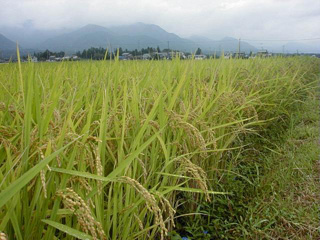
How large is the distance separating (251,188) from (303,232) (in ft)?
1.51

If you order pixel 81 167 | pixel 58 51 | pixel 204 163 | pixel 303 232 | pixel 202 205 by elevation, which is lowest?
pixel 303 232

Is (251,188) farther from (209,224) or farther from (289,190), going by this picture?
(209,224)

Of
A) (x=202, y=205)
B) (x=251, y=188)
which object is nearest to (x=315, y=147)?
(x=251, y=188)

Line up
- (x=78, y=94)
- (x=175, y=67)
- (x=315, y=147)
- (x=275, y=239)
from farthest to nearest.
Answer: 1. (x=315, y=147)
2. (x=175, y=67)
3. (x=275, y=239)
4. (x=78, y=94)

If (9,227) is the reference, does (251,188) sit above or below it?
below

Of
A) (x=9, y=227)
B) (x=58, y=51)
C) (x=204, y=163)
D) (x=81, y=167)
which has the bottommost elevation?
(x=204, y=163)

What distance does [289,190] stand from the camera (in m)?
2.11

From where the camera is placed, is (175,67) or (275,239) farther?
(175,67)

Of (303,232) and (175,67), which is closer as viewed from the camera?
(303,232)

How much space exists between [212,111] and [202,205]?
0.58 m

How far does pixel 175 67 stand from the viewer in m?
2.26

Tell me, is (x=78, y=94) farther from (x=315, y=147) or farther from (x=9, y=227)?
(x=315, y=147)

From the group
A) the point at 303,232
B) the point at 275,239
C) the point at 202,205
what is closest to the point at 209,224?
the point at 202,205

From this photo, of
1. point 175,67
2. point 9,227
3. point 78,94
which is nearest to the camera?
point 9,227
